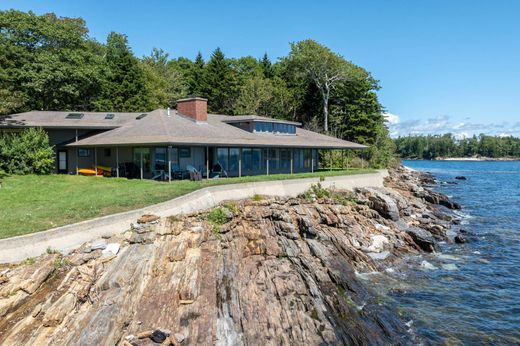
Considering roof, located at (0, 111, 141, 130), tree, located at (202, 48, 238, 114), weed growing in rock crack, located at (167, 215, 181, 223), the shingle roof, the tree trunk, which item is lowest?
weed growing in rock crack, located at (167, 215, 181, 223)

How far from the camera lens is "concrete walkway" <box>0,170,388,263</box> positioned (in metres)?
12.2

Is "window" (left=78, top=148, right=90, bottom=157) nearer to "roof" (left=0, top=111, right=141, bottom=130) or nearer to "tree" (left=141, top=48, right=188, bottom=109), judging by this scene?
"roof" (left=0, top=111, right=141, bottom=130)

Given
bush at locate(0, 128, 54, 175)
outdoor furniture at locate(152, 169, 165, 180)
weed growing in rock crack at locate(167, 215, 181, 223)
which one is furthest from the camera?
bush at locate(0, 128, 54, 175)

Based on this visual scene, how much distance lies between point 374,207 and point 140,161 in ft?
52.7

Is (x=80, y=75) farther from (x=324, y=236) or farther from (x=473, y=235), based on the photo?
(x=473, y=235)

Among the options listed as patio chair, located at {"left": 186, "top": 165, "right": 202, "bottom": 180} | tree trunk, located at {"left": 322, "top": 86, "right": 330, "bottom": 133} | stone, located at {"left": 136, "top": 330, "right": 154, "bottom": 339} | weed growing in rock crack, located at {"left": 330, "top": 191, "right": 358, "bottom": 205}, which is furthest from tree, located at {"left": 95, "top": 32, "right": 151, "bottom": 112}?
stone, located at {"left": 136, "top": 330, "right": 154, "bottom": 339}

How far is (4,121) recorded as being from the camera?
2856 cm

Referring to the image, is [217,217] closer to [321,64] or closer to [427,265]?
[427,265]

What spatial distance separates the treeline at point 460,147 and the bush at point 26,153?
15730 centimetres

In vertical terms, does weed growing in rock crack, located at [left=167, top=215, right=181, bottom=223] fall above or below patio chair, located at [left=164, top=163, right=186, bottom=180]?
→ below

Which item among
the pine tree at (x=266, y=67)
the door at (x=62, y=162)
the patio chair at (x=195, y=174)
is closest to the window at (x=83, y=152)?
the door at (x=62, y=162)

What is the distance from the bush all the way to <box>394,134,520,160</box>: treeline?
→ 157299mm

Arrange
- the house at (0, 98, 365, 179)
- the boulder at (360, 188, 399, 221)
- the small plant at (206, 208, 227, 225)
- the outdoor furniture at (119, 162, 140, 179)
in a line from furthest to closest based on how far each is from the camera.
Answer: the outdoor furniture at (119, 162, 140, 179), the house at (0, 98, 365, 179), the boulder at (360, 188, 399, 221), the small plant at (206, 208, 227, 225)

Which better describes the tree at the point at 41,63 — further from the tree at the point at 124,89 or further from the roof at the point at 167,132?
the roof at the point at 167,132
